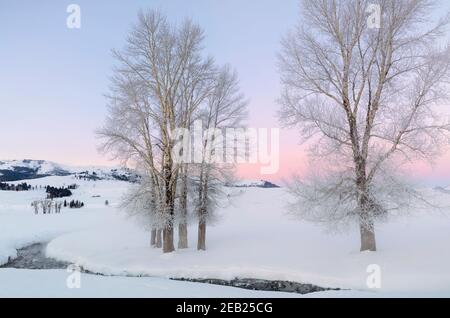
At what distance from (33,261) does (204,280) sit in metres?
14.1

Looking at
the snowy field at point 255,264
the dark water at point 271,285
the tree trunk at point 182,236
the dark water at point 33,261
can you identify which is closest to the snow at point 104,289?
the snowy field at point 255,264

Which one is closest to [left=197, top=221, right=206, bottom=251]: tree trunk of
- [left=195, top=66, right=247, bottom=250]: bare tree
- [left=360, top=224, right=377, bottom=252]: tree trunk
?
[left=195, top=66, right=247, bottom=250]: bare tree

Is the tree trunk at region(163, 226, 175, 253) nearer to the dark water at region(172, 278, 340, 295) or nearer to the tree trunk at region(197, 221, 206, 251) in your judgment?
the tree trunk at region(197, 221, 206, 251)

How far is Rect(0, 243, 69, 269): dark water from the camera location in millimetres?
21688

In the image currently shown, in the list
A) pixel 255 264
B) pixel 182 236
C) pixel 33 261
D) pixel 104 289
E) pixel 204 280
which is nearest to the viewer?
pixel 104 289

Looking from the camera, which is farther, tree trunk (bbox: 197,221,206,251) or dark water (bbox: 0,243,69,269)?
dark water (bbox: 0,243,69,269)

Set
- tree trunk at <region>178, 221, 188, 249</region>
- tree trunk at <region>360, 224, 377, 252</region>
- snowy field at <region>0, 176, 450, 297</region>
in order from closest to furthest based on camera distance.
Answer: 1. snowy field at <region>0, 176, 450, 297</region>
2. tree trunk at <region>360, 224, 377, 252</region>
3. tree trunk at <region>178, 221, 188, 249</region>

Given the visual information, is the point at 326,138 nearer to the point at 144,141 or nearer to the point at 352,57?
the point at 352,57

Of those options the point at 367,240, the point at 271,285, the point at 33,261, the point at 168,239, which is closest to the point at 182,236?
the point at 168,239

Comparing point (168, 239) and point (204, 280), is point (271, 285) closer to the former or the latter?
point (204, 280)

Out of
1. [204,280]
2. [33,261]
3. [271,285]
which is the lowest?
[33,261]

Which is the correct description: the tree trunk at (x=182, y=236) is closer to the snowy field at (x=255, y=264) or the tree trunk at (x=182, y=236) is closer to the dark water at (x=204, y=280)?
the snowy field at (x=255, y=264)

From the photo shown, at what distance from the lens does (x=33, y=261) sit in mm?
23938

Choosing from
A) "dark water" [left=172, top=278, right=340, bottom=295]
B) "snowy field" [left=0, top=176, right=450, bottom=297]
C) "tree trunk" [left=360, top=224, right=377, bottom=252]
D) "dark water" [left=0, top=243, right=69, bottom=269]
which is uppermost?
"tree trunk" [left=360, top=224, right=377, bottom=252]
